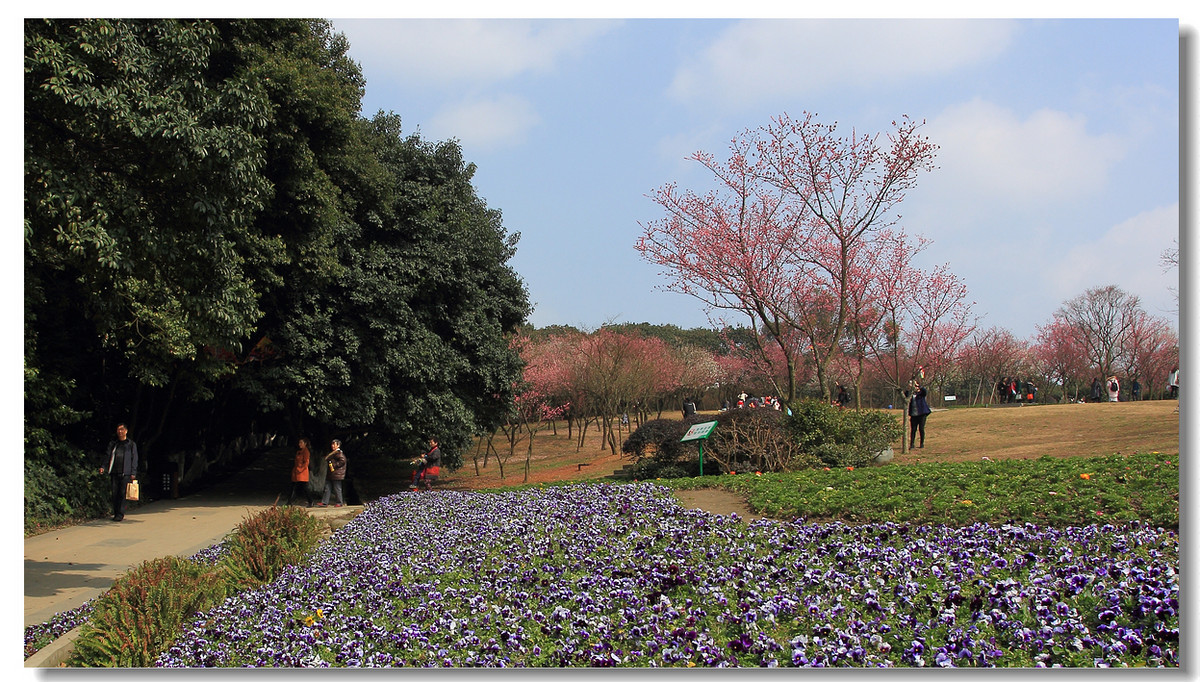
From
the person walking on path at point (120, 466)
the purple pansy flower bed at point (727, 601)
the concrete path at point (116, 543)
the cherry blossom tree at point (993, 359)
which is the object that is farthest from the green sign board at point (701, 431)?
the cherry blossom tree at point (993, 359)

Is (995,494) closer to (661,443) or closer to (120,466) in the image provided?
(661,443)

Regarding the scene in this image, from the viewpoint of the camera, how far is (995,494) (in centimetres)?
671

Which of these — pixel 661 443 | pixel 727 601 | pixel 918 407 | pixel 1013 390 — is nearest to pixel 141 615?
pixel 727 601

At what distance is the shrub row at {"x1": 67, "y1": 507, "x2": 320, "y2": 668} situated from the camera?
188 inches

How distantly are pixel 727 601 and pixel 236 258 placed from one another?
20.4 feet

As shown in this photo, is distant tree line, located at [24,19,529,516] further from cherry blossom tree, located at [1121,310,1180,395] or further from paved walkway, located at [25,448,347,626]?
cherry blossom tree, located at [1121,310,1180,395]

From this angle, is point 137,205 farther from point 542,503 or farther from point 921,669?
point 921,669

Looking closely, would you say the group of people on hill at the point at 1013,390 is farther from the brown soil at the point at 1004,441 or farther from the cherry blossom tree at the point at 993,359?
the brown soil at the point at 1004,441

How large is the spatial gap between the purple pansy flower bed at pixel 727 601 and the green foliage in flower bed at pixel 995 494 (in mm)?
362

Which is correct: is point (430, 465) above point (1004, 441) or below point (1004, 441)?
below

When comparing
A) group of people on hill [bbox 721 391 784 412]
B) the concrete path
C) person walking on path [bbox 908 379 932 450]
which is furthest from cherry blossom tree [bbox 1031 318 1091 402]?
the concrete path

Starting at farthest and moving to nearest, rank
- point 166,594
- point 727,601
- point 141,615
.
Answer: point 166,594 → point 141,615 → point 727,601

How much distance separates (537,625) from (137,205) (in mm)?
4839

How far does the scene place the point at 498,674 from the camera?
4027mm
